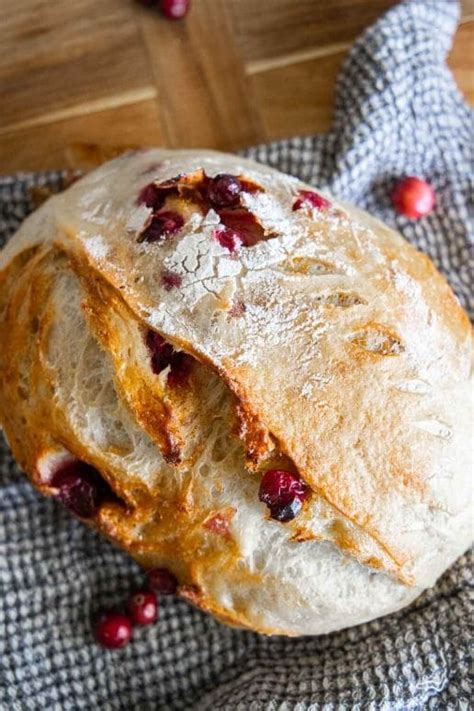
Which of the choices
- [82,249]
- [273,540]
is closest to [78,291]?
[82,249]

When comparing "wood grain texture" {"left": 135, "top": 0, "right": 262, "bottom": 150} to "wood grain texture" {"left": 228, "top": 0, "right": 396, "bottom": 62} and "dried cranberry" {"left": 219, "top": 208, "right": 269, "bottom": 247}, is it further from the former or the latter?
"dried cranberry" {"left": 219, "top": 208, "right": 269, "bottom": 247}

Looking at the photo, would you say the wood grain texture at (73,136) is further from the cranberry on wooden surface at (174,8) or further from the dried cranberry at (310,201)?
the dried cranberry at (310,201)

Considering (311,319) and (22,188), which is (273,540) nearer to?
(311,319)

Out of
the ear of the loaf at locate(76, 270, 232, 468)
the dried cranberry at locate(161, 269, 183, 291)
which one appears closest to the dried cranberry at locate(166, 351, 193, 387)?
the ear of the loaf at locate(76, 270, 232, 468)

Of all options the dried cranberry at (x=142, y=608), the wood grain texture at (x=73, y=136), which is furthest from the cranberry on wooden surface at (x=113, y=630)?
the wood grain texture at (x=73, y=136)

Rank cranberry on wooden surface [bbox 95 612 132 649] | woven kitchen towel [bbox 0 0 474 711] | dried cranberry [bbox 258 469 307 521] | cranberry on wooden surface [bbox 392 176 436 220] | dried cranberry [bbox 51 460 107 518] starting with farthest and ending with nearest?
cranberry on wooden surface [bbox 392 176 436 220] → cranberry on wooden surface [bbox 95 612 132 649] → woven kitchen towel [bbox 0 0 474 711] → dried cranberry [bbox 51 460 107 518] → dried cranberry [bbox 258 469 307 521]

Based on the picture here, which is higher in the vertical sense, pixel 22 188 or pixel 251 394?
pixel 22 188

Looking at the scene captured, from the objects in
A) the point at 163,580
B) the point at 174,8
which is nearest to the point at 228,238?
the point at 163,580
